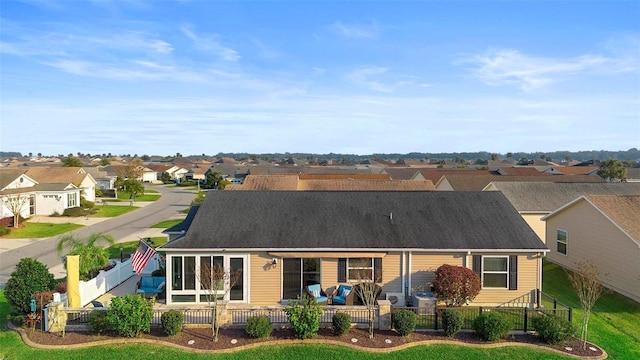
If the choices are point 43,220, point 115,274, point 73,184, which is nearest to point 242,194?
point 115,274

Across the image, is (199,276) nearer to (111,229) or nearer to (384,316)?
(384,316)

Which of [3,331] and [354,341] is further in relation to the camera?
[3,331]

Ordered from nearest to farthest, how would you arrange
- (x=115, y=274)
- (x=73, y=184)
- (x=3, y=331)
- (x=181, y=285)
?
(x=3, y=331) → (x=181, y=285) → (x=115, y=274) → (x=73, y=184)

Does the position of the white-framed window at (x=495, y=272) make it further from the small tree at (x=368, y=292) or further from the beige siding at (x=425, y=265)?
the small tree at (x=368, y=292)

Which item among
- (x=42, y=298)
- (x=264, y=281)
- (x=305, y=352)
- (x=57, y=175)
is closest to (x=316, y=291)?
(x=264, y=281)

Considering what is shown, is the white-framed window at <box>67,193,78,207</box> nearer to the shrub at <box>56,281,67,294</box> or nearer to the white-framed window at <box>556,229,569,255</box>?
the shrub at <box>56,281,67,294</box>

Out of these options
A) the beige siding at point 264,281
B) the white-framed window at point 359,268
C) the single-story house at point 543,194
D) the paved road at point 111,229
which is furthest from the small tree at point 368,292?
the single-story house at point 543,194

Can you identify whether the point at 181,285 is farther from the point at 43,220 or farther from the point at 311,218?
the point at 43,220
